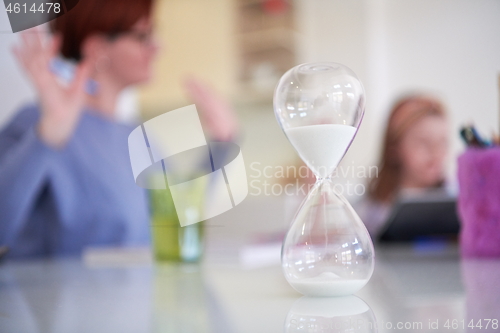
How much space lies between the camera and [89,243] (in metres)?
1.60

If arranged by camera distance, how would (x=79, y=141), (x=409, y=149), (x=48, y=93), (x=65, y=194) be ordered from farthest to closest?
(x=409, y=149) → (x=79, y=141) → (x=65, y=194) → (x=48, y=93)

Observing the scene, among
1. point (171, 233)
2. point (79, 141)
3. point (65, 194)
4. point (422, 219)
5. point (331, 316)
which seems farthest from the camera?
point (79, 141)

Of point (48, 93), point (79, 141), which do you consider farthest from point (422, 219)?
point (79, 141)

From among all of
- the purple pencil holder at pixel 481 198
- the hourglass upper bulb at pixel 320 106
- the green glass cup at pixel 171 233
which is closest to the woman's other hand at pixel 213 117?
the green glass cup at pixel 171 233

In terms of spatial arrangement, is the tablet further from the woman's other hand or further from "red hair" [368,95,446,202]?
the woman's other hand

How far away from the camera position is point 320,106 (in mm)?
479

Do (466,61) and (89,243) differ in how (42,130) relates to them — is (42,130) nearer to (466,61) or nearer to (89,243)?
(89,243)

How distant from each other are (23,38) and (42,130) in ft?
0.89

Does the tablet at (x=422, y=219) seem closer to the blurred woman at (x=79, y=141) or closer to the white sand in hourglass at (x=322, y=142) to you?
the white sand in hourglass at (x=322, y=142)

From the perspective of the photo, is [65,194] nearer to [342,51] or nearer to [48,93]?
[48,93]

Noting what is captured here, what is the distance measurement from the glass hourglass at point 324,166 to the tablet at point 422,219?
58cm

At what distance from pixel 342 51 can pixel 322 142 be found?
260cm

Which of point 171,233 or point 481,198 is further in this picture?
point 171,233

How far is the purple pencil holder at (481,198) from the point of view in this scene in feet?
2.51
